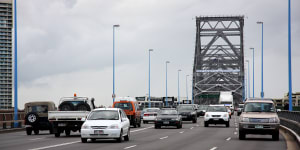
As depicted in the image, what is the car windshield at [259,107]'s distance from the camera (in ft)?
90.4

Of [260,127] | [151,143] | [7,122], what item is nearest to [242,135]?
[260,127]

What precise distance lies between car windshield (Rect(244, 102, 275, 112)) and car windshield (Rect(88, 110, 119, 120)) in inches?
254

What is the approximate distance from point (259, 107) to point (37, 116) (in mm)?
12127

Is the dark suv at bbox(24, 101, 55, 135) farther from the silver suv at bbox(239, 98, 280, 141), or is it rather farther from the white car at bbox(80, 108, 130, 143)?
the silver suv at bbox(239, 98, 280, 141)

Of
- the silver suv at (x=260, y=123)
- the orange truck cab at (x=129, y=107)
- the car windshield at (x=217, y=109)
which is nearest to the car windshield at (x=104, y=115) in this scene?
the silver suv at (x=260, y=123)

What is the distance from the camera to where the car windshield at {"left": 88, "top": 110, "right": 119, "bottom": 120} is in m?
25.1

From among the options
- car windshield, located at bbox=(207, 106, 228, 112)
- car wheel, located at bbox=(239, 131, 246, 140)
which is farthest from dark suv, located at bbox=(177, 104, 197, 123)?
car wheel, located at bbox=(239, 131, 246, 140)

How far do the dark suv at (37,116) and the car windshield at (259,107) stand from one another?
11473 mm

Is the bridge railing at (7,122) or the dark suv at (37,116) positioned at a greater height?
the dark suv at (37,116)

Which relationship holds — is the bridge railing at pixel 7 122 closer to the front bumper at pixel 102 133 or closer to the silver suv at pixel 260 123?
the front bumper at pixel 102 133

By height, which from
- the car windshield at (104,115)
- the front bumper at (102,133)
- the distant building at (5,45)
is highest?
the distant building at (5,45)

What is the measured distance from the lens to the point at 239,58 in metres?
167

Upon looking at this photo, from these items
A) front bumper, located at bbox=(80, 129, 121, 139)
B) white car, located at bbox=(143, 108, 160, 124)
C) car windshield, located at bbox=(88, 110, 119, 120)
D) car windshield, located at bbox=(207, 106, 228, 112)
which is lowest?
white car, located at bbox=(143, 108, 160, 124)

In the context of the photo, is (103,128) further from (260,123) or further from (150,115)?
(150,115)
